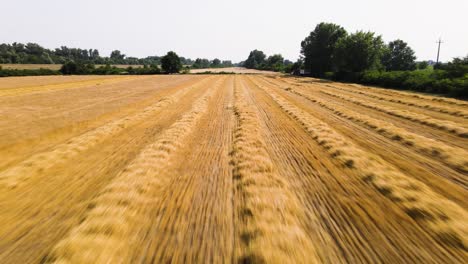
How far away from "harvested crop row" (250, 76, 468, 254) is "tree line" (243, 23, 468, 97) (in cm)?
2072

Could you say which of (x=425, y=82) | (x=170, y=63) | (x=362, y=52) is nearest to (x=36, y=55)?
(x=170, y=63)

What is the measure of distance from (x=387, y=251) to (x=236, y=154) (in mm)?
4486

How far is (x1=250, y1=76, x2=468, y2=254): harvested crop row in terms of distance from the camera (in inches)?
151

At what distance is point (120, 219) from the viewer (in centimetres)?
416

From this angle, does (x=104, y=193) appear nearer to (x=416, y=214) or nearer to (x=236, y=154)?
(x=236, y=154)

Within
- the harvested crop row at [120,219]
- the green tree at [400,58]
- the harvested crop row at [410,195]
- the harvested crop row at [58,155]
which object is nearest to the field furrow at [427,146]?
the harvested crop row at [410,195]

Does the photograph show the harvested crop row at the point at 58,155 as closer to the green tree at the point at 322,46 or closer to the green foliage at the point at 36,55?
the green tree at the point at 322,46

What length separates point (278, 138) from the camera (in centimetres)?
933

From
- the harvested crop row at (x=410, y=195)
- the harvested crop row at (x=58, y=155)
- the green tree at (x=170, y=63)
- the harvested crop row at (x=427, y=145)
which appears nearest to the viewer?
the harvested crop row at (x=410, y=195)

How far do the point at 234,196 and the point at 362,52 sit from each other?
51.5 meters

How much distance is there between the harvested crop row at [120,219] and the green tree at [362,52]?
50.1 meters

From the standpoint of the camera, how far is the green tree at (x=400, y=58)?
87688mm

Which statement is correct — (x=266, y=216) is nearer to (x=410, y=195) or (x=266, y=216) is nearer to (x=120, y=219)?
(x=120, y=219)

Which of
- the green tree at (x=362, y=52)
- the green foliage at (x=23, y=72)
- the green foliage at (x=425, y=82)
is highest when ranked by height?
the green tree at (x=362, y=52)
